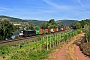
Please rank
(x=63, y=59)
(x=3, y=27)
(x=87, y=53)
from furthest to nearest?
(x=3, y=27) → (x=87, y=53) → (x=63, y=59)

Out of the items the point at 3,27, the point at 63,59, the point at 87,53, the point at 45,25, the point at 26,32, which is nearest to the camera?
the point at 63,59

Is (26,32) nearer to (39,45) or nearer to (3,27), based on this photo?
(3,27)

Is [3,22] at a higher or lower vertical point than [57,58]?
higher

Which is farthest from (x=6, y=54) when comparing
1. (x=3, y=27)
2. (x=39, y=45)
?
(x=3, y=27)

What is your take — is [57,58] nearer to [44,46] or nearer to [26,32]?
[44,46]

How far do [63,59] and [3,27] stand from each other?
1099 inches

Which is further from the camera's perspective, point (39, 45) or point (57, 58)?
point (39, 45)

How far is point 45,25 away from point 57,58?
3854 inches

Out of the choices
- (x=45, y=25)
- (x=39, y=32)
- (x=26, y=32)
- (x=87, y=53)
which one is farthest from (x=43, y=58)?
(x=45, y=25)

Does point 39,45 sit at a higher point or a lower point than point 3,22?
lower

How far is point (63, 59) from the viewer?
2130cm

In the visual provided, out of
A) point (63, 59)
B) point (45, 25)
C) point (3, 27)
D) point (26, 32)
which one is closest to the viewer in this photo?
point (63, 59)

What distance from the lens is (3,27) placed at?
46.2 m

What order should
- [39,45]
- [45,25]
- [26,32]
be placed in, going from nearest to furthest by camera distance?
[39,45] < [26,32] < [45,25]
